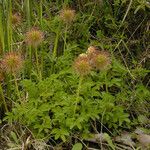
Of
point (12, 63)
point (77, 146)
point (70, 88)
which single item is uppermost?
point (12, 63)

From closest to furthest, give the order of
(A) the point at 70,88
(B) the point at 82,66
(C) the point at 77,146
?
(B) the point at 82,66, (C) the point at 77,146, (A) the point at 70,88

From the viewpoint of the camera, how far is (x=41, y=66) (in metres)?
2.38

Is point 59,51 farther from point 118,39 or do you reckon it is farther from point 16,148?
point 16,148

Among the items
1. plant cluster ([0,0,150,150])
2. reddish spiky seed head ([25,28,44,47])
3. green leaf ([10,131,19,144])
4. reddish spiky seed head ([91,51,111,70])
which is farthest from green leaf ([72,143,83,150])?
reddish spiky seed head ([25,28,44,47])

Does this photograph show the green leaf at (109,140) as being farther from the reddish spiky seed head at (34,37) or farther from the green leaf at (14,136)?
the reddish spiky seed head at (34,37)

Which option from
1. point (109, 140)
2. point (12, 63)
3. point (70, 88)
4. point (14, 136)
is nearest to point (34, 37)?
point (12, 63)

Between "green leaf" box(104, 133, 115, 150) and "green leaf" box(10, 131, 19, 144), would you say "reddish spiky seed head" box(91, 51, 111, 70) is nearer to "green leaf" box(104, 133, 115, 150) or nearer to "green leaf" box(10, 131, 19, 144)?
"green leaf" box(104, 133, 115, 150)

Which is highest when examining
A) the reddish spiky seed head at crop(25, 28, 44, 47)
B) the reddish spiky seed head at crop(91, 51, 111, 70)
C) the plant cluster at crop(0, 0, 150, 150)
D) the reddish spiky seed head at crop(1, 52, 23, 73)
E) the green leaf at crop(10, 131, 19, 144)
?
the reddish spiky seed head at crop(25, 28, 44, 47)

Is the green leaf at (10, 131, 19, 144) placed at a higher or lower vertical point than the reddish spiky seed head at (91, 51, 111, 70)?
lower

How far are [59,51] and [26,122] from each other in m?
0.70

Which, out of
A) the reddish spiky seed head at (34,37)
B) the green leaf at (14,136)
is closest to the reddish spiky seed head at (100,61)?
the reddish spiky seed head at (34,37)

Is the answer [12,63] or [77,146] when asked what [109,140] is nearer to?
[77,146]

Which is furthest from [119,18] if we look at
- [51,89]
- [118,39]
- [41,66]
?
[51,89]

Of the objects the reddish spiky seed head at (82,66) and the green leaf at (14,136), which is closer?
the reddish spiky seed head at (82,66)
